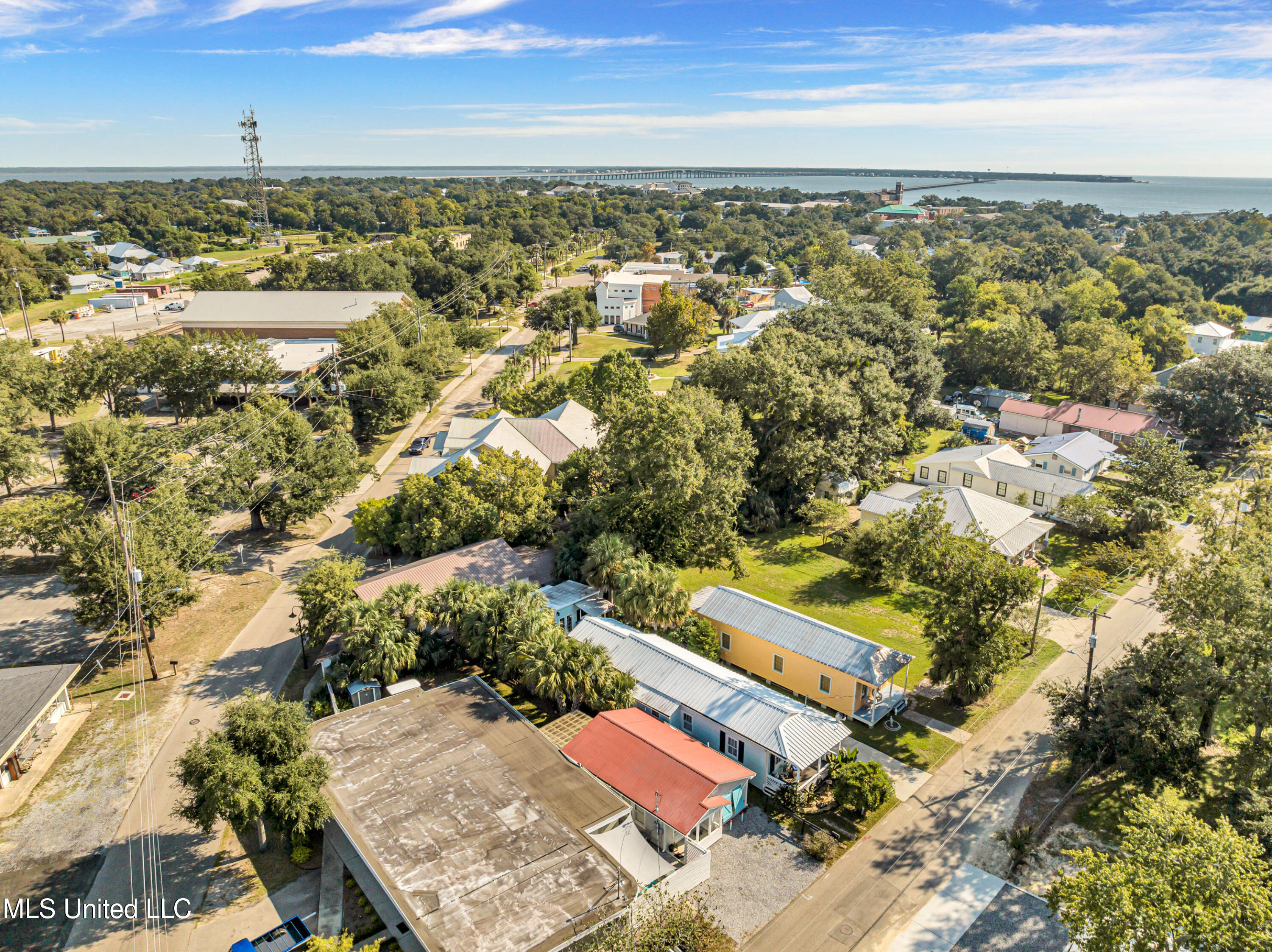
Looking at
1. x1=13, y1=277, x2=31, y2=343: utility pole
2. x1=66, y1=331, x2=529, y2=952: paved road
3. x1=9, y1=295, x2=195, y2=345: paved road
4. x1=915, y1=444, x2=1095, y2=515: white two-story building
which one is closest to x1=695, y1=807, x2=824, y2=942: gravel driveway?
x1=66, y1=331, x2=529, y2=952: paved road

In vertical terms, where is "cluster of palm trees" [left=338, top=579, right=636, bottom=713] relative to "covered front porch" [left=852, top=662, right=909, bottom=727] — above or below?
above

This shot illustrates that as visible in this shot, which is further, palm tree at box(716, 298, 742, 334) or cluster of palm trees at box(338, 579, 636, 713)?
palm tree at box(716, 298, 742, 334)

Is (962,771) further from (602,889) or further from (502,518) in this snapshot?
(502,518)

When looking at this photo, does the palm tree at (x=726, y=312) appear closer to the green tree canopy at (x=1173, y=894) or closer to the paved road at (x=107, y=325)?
the paved road at (x=107, y=325)

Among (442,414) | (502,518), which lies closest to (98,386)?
(442,414)

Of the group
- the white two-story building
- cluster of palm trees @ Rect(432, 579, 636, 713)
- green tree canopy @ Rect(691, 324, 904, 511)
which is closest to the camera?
cluster of palm trees @ Rect(432, 579, 636, 713)

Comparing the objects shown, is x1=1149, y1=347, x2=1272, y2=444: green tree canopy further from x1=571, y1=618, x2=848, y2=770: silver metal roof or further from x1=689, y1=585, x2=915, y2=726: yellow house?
x1=571, y1=618, x2=848, y2=770: silver metal roof

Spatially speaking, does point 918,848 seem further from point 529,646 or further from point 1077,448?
point 1077,448

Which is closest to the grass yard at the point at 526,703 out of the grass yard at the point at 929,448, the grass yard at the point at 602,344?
the grass yard at the point at 929,448
